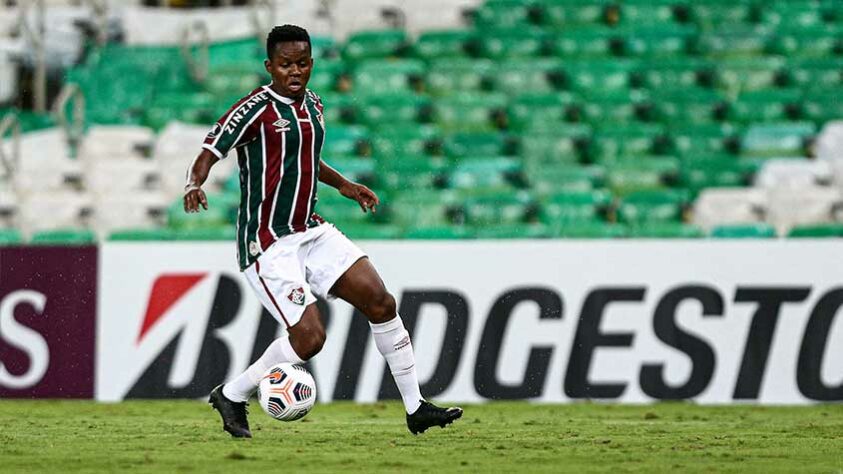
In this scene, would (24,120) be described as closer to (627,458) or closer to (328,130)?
(328,130)

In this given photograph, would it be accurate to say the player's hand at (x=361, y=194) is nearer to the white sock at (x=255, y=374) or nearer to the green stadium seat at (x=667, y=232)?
the white sock at (x=255, y=374)

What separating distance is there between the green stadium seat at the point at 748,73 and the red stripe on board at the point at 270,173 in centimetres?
940

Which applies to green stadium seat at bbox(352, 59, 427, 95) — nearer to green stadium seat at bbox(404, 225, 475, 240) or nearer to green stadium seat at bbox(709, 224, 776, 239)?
green stadium seat at bbox(404, 225, 475, 240)

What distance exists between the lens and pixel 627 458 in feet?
25.4

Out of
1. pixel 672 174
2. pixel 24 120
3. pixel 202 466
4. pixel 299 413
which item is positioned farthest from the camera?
pixel 24 120

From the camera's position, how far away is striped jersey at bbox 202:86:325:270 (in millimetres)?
8500

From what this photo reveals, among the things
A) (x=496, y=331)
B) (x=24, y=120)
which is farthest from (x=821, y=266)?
(x=24, y=120)

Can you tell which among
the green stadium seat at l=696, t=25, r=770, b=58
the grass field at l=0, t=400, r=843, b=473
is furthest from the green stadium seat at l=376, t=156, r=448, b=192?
the green stadium seat at l=696, t=25, r=770, b=58

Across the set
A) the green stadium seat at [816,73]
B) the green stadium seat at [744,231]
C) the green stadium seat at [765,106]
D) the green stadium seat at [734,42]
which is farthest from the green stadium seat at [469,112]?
the green stadium seat at [744,231]

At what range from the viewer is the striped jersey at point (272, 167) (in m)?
8.50

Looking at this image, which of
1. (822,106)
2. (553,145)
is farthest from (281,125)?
(822,106)

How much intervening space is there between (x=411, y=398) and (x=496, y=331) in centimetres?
361

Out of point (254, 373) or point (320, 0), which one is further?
point (320, 0)

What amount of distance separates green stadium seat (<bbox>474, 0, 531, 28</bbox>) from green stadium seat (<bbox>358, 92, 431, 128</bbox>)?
180 centimetres
